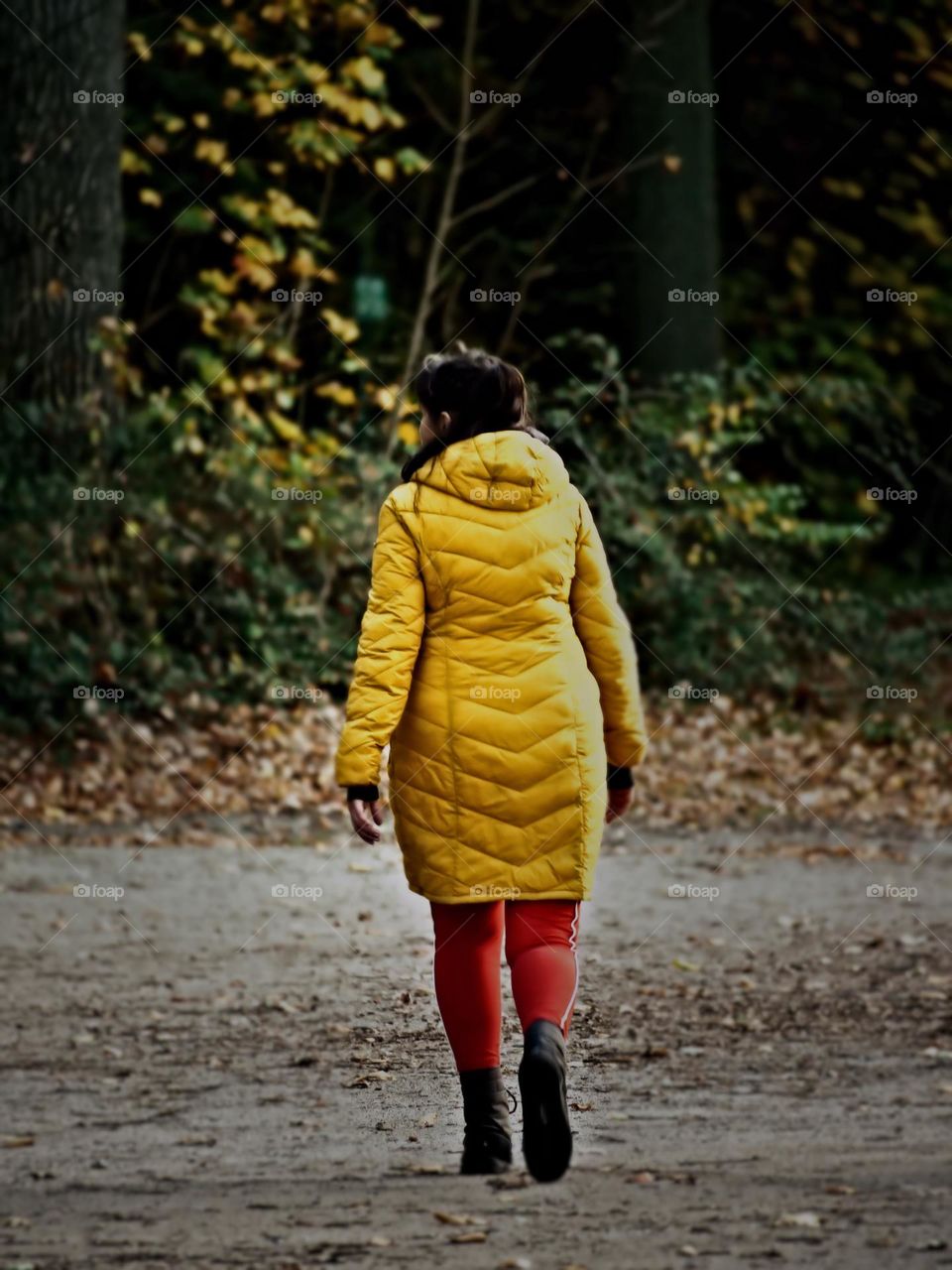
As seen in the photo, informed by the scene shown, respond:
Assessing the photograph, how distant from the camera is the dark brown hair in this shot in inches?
166

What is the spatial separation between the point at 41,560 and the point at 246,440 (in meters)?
1.60

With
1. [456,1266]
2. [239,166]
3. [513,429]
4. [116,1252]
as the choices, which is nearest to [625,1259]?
[456,1266]

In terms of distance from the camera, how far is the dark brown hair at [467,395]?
13.8ft
